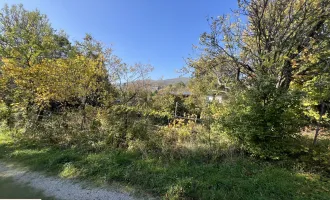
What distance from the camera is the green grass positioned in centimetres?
297

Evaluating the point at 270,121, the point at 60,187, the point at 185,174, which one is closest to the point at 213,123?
the point at 270,121

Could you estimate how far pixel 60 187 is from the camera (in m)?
3.34

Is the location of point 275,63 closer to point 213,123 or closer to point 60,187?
point 213,123

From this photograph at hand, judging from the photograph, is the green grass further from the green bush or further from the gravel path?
the green bush

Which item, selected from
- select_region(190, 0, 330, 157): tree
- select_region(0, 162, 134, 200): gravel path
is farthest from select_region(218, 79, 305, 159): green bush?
select_region(0, 162, 134, 200): gravel path

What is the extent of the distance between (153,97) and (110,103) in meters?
7.33

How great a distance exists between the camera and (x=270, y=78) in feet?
13.2

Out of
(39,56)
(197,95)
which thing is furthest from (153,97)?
(39,56)

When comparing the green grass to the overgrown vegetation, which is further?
the overgrown vegetation

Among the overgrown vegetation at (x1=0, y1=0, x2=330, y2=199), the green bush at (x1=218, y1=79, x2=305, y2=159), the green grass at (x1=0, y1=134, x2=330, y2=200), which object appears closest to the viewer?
the green grass at (x1=0, y1=134, x2=330, y2=200)

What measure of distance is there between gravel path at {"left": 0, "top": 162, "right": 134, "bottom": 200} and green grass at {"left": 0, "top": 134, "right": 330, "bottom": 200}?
0.81ft

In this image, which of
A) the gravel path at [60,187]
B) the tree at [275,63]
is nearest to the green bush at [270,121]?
the tree at [275,63]

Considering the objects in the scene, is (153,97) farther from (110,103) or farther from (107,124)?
(107,124)

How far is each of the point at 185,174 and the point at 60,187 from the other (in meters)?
2.71
